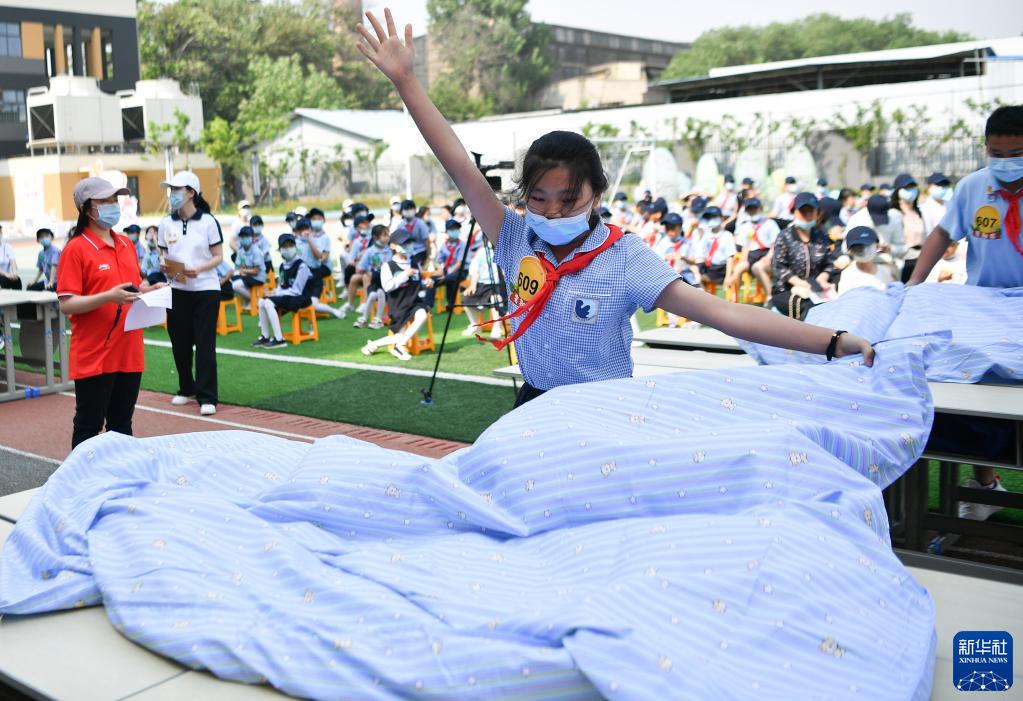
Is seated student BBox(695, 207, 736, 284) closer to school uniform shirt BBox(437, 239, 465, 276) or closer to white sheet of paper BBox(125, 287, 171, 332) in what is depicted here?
school uniform shirt BBox(437, 239, 465, 276)

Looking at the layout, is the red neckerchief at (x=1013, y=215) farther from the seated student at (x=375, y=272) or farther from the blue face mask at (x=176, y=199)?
the seated student at (x=375, y=272)

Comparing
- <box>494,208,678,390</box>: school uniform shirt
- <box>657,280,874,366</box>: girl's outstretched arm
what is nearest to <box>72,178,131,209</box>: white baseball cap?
<box>494,208,678,390</box>: school uniform shirt

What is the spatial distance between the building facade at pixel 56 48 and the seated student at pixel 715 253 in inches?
1376

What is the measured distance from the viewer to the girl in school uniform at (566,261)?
304 centimetres

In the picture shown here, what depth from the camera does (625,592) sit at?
2178mm

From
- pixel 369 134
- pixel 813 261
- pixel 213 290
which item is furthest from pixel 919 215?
pixel 369 134

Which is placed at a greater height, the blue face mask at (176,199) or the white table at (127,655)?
the blue face mask at (176,199)

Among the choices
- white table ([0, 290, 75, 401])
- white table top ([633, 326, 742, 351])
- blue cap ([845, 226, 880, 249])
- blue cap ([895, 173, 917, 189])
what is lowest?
white table ([0, 290, 75, 401])

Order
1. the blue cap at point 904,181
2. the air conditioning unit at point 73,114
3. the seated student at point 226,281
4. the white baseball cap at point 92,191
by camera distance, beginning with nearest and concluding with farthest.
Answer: the white baseball cap at point 92,191 < the blue cap at point 904,181 < the seated student at point 226,281 < the air conditioning unit at point 73,114

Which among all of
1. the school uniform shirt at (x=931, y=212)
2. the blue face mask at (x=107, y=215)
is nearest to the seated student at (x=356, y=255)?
the school uniform shirt at (x=931, y=212)

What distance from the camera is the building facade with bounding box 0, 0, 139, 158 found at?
41.5 m

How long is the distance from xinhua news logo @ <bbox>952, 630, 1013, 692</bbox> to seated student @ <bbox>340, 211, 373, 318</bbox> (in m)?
12.4

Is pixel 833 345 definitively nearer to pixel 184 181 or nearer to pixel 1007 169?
pixel 1007 169

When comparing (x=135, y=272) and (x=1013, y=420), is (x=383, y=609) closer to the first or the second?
(x=1013, y=420)
